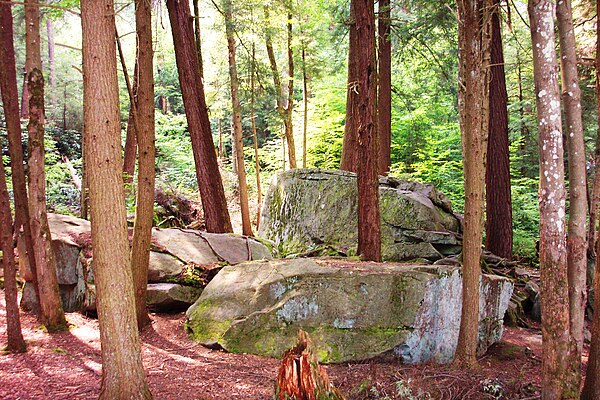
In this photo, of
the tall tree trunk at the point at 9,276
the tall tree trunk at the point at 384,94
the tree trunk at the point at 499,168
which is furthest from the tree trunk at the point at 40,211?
the tall tree trunk at the point at 384,94

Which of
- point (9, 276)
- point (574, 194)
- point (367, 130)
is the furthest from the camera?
point (367, 130)

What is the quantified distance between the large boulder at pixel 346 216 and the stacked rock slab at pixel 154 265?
2.77 m

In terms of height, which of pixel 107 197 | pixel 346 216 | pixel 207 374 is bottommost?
pixel 207 374

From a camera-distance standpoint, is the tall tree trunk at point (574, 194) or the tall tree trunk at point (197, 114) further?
the tall tree trunk at point (197, 114)

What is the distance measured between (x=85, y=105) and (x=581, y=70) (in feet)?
36.9

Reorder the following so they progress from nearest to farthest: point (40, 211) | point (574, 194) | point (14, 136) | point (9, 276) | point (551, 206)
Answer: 1. point (551, 206)
2. point (574, 194)
3. point (9, 276)
4. point (14, 136)
5. point (40, 211)

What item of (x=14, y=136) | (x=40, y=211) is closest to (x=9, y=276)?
(x=40, y=211)

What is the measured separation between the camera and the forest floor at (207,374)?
466 cm

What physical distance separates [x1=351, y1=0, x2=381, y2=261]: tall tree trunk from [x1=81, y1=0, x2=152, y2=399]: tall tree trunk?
15.0 feet

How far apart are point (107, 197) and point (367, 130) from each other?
190 inches

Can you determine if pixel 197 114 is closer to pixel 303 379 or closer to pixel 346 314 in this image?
pixel 346 314

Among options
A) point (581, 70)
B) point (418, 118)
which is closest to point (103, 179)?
point (581, 70)

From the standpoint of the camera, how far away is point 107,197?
3740 mm

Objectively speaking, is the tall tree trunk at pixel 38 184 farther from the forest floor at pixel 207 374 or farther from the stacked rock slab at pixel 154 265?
the stacked rock slab at pixel 154 265
